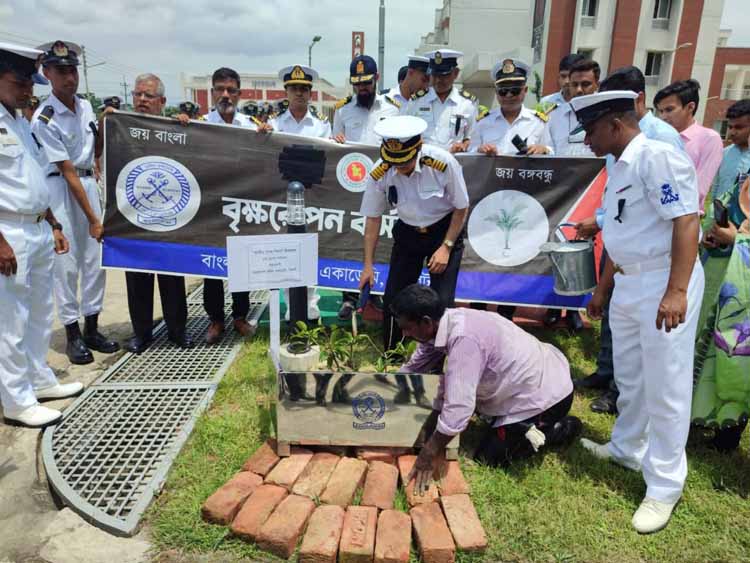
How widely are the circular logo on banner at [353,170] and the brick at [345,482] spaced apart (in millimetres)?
2729

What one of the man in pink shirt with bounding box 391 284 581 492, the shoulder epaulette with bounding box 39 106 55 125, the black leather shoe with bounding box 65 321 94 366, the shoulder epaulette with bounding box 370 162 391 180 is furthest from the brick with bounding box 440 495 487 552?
the shoulder epaulette with bounding box 39 106 55 125

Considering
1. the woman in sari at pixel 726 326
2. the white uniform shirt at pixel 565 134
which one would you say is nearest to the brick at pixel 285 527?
the woman in sari at pixel 726 326

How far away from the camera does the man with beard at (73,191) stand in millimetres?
3869

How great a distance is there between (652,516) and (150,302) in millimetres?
4042

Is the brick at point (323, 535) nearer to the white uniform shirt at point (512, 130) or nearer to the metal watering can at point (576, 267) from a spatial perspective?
the metal watering can at point (576, 267)

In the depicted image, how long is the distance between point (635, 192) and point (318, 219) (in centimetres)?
301

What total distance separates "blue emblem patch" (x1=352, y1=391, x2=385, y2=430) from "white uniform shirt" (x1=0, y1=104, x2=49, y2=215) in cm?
232

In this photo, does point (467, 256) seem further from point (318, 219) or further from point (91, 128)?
point (91, 128)

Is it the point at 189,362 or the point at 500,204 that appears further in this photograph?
the point at 500,204

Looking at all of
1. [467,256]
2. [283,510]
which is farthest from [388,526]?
[467,256]

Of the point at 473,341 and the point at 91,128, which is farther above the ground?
the point at 91,128

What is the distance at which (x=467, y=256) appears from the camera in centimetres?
476

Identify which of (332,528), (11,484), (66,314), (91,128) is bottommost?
(11,484)

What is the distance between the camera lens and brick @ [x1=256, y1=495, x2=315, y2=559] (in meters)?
2.23
